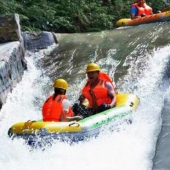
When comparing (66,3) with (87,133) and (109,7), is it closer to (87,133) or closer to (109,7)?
(109,7)

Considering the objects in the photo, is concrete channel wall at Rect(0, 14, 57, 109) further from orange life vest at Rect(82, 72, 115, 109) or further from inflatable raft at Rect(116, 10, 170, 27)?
inflatable raft at Rect(116, 10, 170, 27)

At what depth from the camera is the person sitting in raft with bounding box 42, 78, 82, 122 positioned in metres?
6.79

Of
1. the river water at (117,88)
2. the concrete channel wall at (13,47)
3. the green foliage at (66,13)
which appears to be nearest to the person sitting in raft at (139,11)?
the green foliage at (66,13)

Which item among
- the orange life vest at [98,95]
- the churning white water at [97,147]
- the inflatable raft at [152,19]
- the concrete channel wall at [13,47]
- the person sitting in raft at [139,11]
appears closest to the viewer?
the churning white water at [97,147]

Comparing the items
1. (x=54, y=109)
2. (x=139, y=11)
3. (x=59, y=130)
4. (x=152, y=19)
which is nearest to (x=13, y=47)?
(x=54, y=109)

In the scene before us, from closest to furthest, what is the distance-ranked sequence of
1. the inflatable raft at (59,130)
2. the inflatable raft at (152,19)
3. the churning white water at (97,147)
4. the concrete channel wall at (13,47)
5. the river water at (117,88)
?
1. the churning white water at (97,147)
2. the river water at (117,88)
3. the inflatable raft at (59,130)
4. the concrete channel wall at (13,47)
5. the inflatable raft at (152,19)

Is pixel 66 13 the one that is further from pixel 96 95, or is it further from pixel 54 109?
pixel 54 109

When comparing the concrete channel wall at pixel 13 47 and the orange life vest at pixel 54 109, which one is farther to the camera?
the concrete channel wall at pixel 13 47

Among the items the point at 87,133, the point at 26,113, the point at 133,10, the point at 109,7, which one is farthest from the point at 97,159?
the point at 109,7

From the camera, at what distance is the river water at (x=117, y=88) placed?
20.0ft

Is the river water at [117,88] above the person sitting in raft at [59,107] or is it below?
below

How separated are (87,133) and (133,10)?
9.80 meters

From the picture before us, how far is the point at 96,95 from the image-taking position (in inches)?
303

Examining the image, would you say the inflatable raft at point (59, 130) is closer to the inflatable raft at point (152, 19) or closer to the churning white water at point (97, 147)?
the churning white water at point (97, 147)
